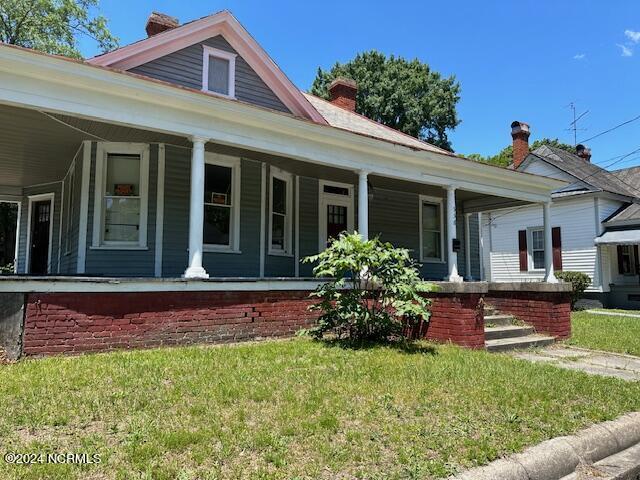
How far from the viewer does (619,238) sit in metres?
17.8

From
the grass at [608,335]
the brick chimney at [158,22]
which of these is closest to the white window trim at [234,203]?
the brick chimney at [158,22]

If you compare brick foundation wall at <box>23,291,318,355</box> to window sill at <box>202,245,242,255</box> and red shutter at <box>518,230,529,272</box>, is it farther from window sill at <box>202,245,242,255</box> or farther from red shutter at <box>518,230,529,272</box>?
red shutter at <box>518,230,529,272</box>

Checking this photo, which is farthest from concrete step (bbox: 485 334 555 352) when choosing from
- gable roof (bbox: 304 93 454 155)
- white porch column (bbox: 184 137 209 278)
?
gable roof (bbox: 304 93 454 155)

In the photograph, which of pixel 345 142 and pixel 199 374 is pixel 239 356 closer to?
pixel 199 374

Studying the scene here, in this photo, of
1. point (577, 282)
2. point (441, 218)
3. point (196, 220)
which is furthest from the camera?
Answer: point (577, 282)

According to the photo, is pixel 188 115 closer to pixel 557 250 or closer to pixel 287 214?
pixel 287 214

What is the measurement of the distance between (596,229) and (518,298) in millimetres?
11836

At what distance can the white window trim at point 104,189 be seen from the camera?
8.68 m

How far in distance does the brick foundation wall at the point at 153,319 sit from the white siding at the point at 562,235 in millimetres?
15535

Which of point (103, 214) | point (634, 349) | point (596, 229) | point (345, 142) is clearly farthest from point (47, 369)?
point (596, 229)

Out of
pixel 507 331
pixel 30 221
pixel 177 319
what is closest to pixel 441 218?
pixel 507 331

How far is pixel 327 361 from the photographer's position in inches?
219

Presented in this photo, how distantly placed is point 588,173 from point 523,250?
4643mm

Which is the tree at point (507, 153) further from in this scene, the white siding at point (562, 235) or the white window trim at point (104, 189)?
the white window trim at point (104, 189)
